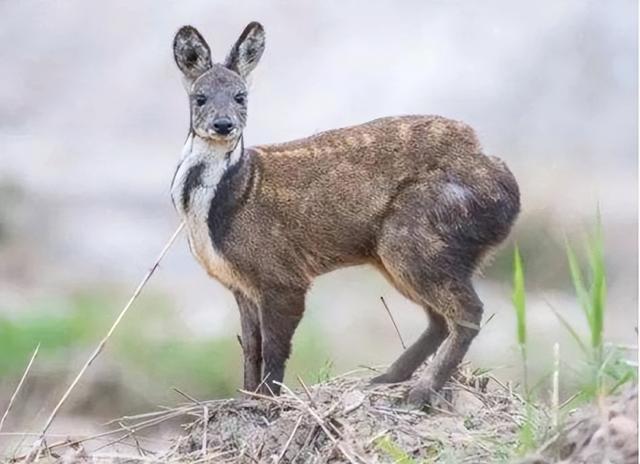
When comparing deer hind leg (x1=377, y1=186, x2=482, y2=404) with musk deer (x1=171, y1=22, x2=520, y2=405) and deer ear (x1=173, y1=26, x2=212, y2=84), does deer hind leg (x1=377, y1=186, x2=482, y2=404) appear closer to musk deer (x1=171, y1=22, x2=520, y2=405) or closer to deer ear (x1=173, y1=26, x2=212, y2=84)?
musk deer (x1=171, y1=22, x2=520, y2=405)

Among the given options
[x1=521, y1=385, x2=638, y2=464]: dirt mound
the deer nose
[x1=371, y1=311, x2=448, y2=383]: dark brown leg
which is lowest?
[x1=371, y1=311, x2=448, y2=383]: dark brown leg

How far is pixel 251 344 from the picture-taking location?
6.91m

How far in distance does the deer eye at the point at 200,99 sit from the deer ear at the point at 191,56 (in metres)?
0.15

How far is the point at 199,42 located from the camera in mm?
6754

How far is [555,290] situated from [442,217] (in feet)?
11.5

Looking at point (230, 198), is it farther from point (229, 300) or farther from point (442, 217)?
point (229, 300)

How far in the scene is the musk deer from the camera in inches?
259

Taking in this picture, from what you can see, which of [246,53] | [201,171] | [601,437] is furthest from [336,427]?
[246,53]

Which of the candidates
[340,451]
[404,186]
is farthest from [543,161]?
[340,451]

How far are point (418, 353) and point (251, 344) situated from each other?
640mm

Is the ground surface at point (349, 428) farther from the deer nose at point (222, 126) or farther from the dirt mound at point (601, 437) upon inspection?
the deer nose at point (222, 126)

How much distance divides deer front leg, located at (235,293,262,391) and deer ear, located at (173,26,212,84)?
0.86 metres

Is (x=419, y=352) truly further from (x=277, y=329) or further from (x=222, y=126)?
(x=222, y=126)

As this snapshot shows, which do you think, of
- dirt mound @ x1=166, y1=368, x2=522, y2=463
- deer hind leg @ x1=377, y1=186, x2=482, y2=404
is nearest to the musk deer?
deer hind leg @ x1=377, y1=186, x2=482, y2=404
